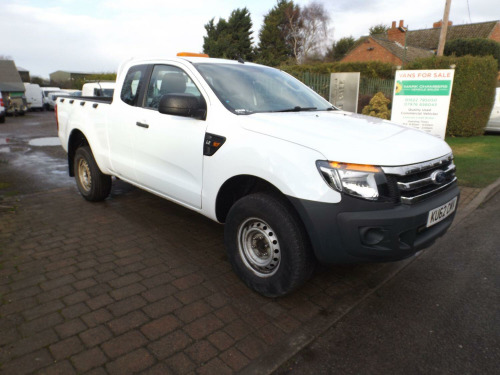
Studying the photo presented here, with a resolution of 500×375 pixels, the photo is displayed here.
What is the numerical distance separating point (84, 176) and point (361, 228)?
14.3ft

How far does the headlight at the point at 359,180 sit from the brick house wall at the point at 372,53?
123 feet

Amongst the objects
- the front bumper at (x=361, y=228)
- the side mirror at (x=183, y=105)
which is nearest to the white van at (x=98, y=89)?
the side mirror at (x=183, y=105)

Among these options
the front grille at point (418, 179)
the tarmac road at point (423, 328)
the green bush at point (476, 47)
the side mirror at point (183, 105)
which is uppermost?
the green bush at point (476, 47)

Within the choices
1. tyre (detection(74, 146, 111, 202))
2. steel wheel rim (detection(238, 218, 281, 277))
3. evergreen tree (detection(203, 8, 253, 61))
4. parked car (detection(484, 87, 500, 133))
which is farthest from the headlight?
evergreen tree (detection(203, 8, 253, 61))

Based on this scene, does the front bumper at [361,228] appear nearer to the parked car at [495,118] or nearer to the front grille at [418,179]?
the front grille at [418,179]

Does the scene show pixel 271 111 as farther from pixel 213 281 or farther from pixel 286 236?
pixel 213 281

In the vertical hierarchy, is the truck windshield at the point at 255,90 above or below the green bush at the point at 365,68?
below

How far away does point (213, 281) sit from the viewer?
3.32 meters

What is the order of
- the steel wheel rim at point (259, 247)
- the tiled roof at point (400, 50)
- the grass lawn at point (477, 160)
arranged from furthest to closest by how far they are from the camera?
the tiled roof at point (400, 50), the grass lawn at point (477, 160), the steel wheel rim at point (259, 247)

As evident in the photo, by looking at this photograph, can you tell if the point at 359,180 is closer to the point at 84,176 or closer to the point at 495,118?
the point at 84,176

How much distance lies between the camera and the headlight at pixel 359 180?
96.7 inches

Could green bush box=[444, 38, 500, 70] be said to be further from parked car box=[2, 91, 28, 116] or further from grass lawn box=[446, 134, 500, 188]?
parked car box=[2, 91, 28, 116]

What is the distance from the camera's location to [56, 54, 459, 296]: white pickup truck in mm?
2479

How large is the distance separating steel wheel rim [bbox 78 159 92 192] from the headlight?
396cm
